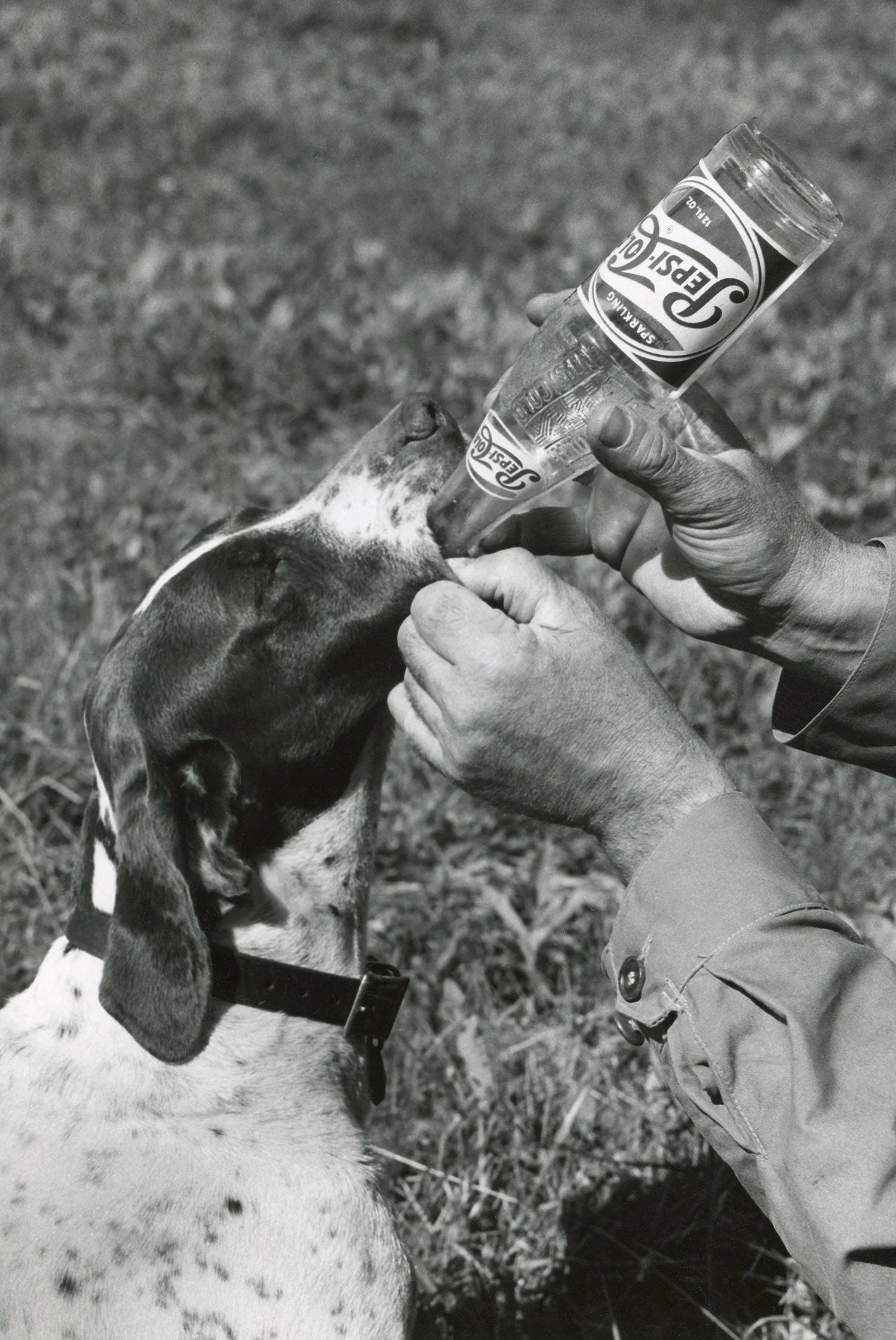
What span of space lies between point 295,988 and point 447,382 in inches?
137

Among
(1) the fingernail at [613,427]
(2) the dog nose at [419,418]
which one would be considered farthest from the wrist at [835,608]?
(2) the dog nose at [419,418]

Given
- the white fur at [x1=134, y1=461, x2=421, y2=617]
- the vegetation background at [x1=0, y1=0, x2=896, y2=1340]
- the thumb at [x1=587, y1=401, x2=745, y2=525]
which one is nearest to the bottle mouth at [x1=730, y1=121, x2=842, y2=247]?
the thumb at [x1=587, y1=401, x2=745, y2=525]

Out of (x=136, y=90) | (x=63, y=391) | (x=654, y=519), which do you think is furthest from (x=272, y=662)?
A: (x=136, y=90)

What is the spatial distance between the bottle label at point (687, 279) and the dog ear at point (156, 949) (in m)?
1.15

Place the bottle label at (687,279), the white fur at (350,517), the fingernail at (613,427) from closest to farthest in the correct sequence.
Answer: the bottle label at (687,279)
the fingernail at (613,427)
the white fur at (350,517)

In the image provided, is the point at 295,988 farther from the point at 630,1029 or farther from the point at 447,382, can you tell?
the point at 447,382

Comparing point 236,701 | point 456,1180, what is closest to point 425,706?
point 236,701

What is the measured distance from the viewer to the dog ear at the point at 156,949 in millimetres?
2572

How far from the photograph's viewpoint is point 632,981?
2.32 meters

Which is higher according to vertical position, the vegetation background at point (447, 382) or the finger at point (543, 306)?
the finger at point (543, 306)

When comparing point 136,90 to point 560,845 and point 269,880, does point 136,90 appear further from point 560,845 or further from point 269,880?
point 269,880

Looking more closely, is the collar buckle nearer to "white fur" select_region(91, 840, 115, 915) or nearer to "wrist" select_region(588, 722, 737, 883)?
"white fur" select_region(91, 840, 115, 915)

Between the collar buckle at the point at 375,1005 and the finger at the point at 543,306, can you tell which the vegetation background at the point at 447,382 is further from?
the finger at the point at 543,306

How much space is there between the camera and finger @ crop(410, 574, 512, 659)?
2453 mm
